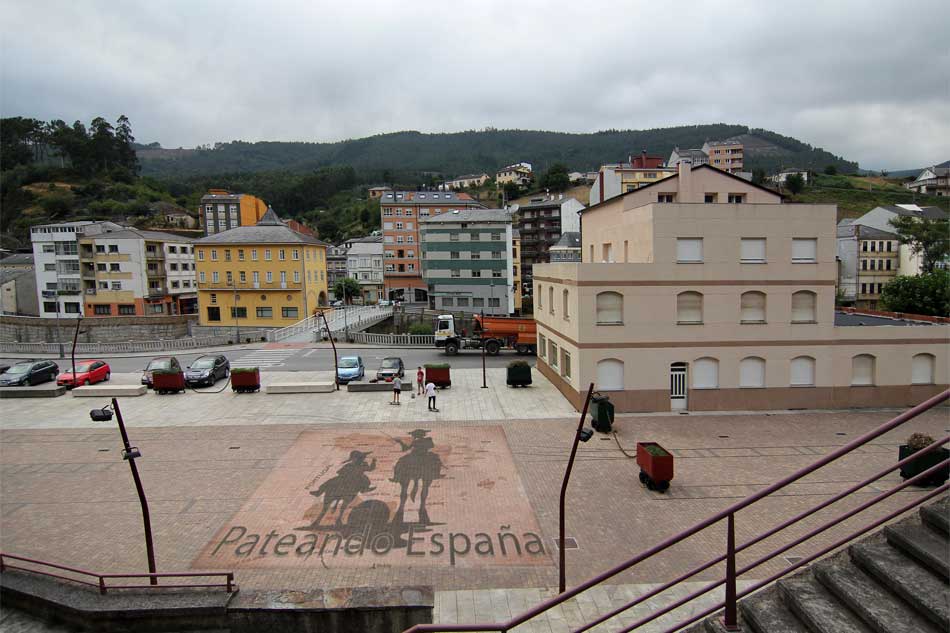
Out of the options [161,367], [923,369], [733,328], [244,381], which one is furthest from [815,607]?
[161,367]

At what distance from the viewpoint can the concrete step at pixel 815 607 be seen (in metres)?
3.57

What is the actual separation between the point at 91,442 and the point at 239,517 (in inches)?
431

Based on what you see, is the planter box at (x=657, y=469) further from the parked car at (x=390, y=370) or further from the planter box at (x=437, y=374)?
the parked car at (x=390, y=370)

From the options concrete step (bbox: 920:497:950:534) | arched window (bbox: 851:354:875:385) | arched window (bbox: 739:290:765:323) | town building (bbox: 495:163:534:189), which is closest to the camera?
concrete step (bbox: 920:497:950:534)

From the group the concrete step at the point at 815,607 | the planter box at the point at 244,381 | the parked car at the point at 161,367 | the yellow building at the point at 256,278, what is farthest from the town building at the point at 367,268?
the concrete step at the point at 815,607

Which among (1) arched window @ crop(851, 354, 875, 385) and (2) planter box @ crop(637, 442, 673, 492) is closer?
(2) planter box @ crop(637, 442, 673, 492)

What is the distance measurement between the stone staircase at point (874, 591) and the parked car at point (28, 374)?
130 feet

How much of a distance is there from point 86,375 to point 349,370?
1533cm

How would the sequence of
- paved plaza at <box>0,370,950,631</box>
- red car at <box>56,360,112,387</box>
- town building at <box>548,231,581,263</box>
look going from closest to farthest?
1. paved plaza at <box>0,370,950,631</box>
2. red car at <box>56,360,112,387</box>
3. town building at <box>548,231,581,263</box>

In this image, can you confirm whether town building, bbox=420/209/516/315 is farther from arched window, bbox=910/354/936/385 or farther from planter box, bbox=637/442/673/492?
planter box, bbox=637/442/673/492

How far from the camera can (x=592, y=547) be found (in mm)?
12742

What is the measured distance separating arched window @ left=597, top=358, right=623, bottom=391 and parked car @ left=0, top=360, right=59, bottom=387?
32610 mm

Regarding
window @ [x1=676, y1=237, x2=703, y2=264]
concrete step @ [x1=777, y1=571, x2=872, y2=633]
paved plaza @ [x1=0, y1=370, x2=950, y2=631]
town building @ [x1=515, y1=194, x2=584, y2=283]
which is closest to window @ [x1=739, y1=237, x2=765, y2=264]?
window @ [x1=676, y1=237, x2=703, y2=264]

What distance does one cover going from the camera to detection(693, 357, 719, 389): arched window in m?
24.5
